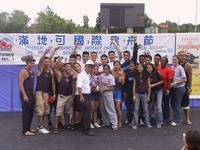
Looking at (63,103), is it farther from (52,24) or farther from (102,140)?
(52,24)

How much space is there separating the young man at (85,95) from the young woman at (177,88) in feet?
6.52

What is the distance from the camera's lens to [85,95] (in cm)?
945

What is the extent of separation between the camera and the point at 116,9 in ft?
58.7

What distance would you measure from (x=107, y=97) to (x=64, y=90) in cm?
100

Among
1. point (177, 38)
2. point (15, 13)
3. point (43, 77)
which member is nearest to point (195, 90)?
point (177, 38)

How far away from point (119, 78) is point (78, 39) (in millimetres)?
2800

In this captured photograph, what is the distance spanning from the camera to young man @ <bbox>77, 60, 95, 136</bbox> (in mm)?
9289

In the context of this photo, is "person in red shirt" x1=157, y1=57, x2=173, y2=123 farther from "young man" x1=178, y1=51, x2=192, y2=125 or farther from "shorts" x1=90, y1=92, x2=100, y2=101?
"shorts" x1=90, y1=92, x2=100, y2=101

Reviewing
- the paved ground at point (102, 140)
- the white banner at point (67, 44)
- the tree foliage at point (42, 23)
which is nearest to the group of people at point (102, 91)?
the paved ground at point (102, 140)

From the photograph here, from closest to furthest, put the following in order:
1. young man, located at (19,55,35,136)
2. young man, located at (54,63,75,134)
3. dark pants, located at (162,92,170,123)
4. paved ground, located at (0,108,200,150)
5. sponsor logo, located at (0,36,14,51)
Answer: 1. paved ground, located at (0,108,200,150)
2. young man, located at (19,55,35,136)
3. young man, located at (54,63,75,134)
4. dark pants, located at (162,92,170,123)
5. sponsor logo, located at (0,36,14,51)

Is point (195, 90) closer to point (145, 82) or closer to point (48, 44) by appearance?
point (145, 82)

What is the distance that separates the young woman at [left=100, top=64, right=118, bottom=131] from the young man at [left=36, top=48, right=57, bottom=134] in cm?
108

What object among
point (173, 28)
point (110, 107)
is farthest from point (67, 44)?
point (173, 28)

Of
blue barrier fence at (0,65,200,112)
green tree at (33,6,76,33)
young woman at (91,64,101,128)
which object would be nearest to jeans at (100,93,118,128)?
young woman at (91,64,101,128)
